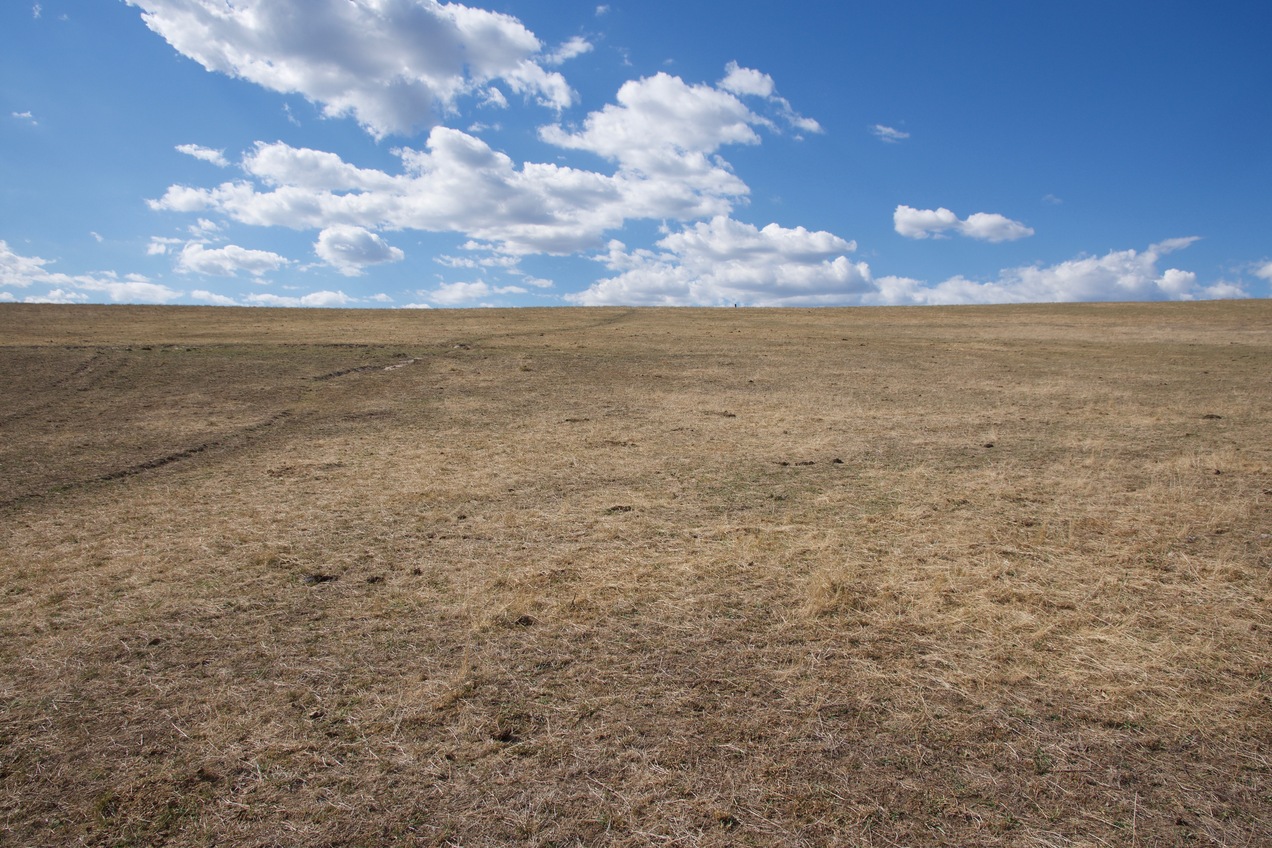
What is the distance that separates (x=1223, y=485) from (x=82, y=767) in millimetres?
12603

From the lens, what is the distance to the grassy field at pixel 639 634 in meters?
3.60

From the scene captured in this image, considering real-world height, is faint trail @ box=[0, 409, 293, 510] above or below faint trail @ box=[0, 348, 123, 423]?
below

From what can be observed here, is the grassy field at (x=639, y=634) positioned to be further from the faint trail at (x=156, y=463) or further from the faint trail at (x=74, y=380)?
the faint trail at (x=74, y=380)

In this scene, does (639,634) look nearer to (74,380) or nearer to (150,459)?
(150,459)

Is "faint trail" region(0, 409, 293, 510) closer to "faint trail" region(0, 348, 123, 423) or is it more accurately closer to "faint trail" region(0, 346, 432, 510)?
"faint trail" region(0, 346, 432, 510)

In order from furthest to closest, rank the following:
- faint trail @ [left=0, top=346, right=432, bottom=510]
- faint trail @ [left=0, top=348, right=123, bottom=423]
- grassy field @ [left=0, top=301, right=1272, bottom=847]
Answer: faint trail @ [left=0, top=348, right=123, bottom=423]
faint trail @ [left=0, top=346, right=432, bottom=510]
grassy field @ [left=0, top=301, right=1272, bottom=847]

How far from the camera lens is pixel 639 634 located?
5.36 metres

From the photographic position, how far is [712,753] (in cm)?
396

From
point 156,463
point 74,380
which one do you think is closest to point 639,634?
point 156,463

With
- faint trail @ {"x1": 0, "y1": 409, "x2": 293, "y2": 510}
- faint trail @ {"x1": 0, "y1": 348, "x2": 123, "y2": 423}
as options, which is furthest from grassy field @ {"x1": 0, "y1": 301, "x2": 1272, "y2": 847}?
faint trail @ {"x1": 0, "y1": 348, "x2": 123, "y2": 423}

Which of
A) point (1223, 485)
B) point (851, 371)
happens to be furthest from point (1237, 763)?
point (851, 371)

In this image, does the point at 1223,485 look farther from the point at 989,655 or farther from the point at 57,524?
the point at 57,524

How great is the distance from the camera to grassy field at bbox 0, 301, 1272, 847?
3602mm

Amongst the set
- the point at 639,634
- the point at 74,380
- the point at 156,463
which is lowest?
the point at 639,634
